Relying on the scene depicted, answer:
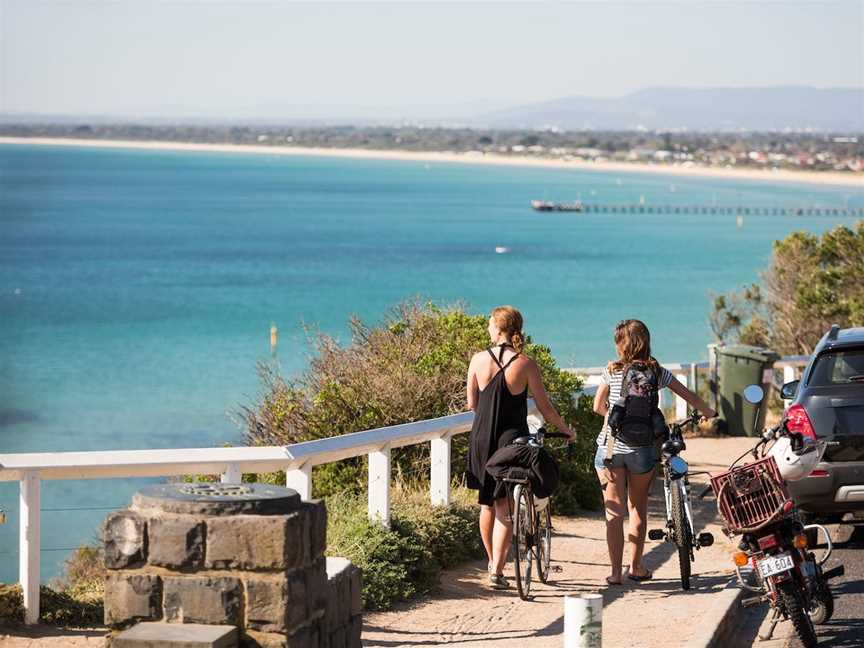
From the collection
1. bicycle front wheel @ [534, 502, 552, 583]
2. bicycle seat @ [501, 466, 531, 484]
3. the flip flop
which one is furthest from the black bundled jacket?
the flip flop

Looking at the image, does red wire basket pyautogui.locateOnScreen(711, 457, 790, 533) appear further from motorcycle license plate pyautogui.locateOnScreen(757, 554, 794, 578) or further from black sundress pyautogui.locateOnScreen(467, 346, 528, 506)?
black sundress pyautogui.locateOnScreen(467, 346, 528, 506)

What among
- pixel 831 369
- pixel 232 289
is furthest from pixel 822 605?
pixel 232 289

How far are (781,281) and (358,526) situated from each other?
61.6 ft

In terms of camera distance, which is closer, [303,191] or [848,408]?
[848,408]

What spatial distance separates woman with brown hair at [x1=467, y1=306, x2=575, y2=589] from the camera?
29.8 ft

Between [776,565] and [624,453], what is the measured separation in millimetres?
1784

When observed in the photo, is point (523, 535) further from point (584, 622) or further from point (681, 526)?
point (584, 622)

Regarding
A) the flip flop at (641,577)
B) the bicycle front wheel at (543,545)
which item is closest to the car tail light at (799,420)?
the flip flop at (641,577)

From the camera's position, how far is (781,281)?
2680 cm

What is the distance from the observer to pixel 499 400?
9.06 meters

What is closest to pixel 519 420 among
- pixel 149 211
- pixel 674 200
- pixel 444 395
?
pixel 444 395

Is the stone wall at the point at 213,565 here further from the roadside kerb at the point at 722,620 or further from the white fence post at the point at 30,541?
the roadside kerb at the point at 722,620

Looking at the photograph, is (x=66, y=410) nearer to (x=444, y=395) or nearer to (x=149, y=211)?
(x=444, y=395)

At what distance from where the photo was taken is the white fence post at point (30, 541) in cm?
774
